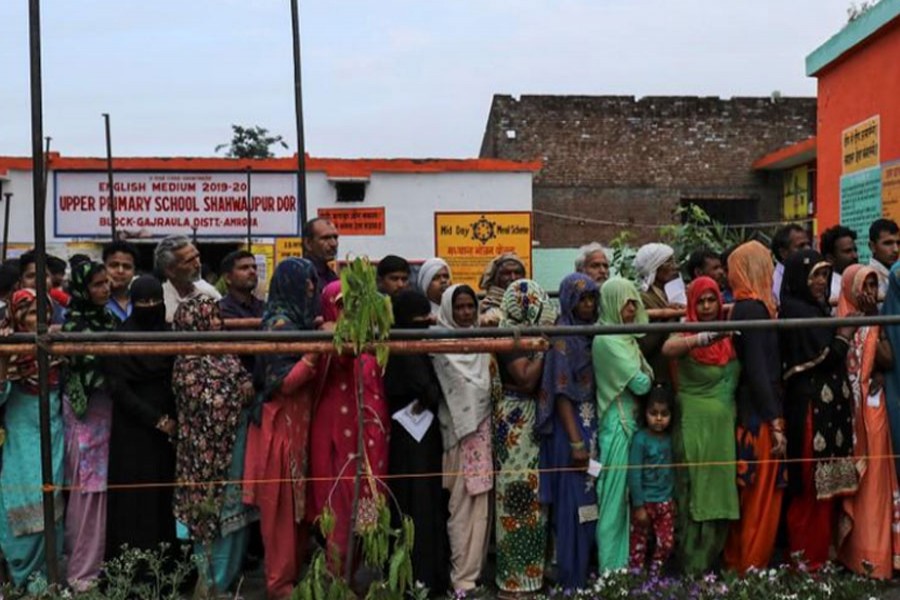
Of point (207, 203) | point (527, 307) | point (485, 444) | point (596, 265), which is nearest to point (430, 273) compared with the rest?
point (527, 307)

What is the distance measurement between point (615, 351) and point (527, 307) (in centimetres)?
45

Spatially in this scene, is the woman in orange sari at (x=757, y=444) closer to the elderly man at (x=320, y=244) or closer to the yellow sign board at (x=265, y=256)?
the elderly man at (x=320, y=244)

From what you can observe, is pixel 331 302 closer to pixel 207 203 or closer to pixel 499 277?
pixel 499 277

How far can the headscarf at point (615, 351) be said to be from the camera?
4074mm

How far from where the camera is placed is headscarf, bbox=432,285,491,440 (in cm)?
406

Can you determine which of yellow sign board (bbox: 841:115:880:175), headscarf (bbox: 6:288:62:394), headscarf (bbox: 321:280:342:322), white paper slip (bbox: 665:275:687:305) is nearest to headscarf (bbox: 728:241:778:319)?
white paper slip (bbox: 665:275:687:305)

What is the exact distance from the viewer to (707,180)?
20.4 metres

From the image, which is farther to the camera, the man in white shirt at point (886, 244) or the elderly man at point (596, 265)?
the elderly man at point (596, 265)

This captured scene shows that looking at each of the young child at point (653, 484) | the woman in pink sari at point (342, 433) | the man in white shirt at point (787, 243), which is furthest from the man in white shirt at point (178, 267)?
the man in white shirt at point (787, 243)

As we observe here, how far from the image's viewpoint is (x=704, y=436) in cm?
409

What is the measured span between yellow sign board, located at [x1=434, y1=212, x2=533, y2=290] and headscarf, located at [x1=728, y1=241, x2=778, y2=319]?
1019 centimetres

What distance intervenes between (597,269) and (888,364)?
7.16ft

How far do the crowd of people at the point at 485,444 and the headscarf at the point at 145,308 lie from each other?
1 cm

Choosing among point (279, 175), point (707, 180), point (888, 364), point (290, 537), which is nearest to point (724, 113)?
point (707, 180)
